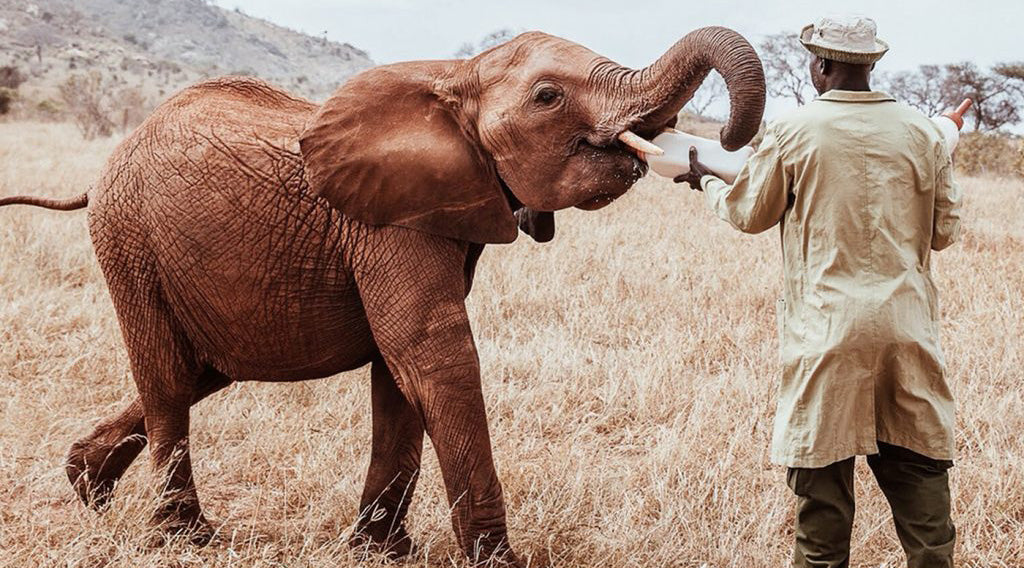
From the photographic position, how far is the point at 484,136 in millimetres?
3246

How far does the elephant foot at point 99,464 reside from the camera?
13.8ft

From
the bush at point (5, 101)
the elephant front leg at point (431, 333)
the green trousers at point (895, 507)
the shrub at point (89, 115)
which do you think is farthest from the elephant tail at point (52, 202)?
the bush at point (5, 101)

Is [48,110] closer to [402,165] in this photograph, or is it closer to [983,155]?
[983,155]

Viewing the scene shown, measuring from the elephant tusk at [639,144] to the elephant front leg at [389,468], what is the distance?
1.40 metres

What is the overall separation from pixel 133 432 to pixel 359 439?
1.19 meters

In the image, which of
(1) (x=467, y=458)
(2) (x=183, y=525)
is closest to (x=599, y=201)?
(1) (x=467, y=458)

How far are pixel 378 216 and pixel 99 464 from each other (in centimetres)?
183

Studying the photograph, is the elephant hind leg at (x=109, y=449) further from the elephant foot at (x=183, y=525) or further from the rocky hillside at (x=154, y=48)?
the rocky hillside at (x=154, y=48)

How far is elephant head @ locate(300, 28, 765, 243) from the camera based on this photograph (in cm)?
308

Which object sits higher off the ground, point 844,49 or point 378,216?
point 844,49

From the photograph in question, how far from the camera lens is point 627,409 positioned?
564 centimetres

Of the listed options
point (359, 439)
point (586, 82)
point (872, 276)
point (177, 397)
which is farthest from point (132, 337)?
point (872, 276)

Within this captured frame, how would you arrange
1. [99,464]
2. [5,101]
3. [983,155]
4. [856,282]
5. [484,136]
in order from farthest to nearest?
[5,101], [983,155], [99,464], [484,136], [856,282]

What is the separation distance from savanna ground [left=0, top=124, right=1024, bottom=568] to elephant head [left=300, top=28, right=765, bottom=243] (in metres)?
1.24
